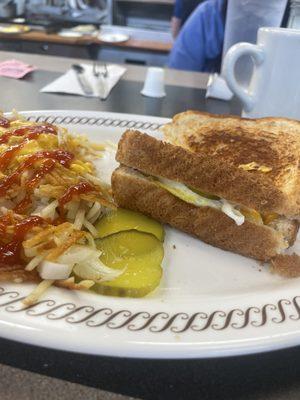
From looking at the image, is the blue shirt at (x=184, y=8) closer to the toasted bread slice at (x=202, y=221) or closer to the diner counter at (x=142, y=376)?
the toasted bread slice at (x=202, y=221)

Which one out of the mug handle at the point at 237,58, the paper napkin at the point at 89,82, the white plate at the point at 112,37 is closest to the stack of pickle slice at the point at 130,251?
the mug handle at the point at 237,58

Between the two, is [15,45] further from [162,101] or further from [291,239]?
[291,239]

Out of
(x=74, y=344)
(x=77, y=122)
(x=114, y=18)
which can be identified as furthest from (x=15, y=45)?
(x=74, y=344)

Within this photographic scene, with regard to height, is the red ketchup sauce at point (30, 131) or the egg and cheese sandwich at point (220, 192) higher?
the red ketchup sauce at point (30, 131)

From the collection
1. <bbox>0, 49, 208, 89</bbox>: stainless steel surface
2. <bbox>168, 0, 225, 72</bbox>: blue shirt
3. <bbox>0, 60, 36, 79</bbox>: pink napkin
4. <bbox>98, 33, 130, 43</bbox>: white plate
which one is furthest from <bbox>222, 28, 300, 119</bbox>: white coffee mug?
<bbox>98, 33, 130, 43</bbox>: white plate

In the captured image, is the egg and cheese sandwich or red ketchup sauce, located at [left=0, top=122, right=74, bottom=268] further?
the egg and cheese sandwich

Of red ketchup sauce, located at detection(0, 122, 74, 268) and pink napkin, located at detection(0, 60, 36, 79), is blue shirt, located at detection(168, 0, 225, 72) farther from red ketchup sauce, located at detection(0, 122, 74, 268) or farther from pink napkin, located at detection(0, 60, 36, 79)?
red ketchup sauce, located at detection(0, 122, 74, 268)

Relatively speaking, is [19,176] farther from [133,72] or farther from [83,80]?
[133,72]
